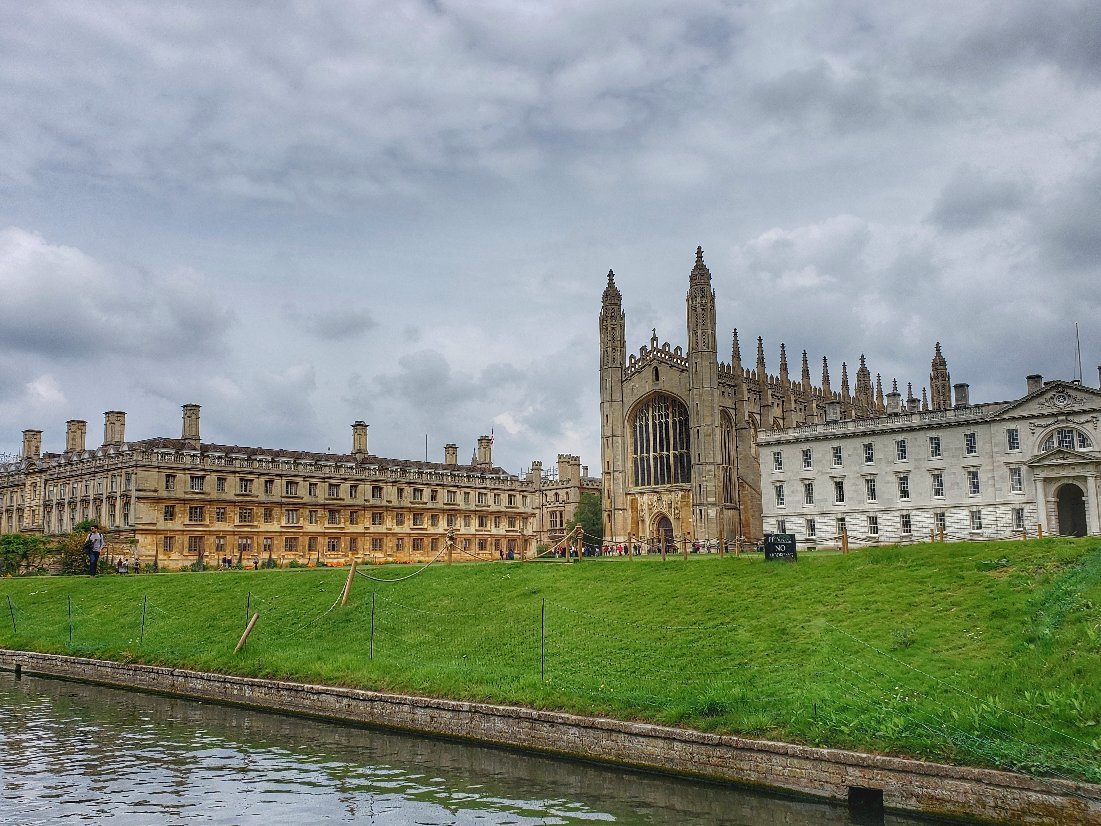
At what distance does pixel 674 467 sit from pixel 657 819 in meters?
66.4

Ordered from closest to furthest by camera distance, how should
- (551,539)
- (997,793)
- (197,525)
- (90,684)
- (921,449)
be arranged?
1. (997,793)
2. (90,684)
3. (921,449)
4. (197,525)
5. (551,539)

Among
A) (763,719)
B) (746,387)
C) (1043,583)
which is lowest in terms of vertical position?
(763,719)

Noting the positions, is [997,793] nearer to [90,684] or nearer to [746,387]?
[90,684]

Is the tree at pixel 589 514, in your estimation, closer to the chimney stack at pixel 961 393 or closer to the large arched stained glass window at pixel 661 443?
the large arched stained glass window at pixel 661 443

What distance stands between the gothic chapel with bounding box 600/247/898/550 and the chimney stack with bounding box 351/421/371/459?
20.9 m

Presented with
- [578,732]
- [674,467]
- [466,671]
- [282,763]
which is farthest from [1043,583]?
[674,467]

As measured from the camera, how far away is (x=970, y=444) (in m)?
62.1

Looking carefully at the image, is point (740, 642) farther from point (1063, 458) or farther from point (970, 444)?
point (970, 444)

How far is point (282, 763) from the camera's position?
68.8 feet

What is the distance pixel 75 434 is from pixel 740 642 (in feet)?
246

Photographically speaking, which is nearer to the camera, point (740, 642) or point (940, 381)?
point (740, 642)

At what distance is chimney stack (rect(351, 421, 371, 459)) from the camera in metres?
86.9

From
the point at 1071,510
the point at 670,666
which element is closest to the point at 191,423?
the point at 670,666

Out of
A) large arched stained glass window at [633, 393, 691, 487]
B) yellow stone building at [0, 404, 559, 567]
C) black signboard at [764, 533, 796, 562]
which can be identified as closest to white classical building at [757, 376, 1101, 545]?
large arched stained glass window at [633, 393, 691, 487]
